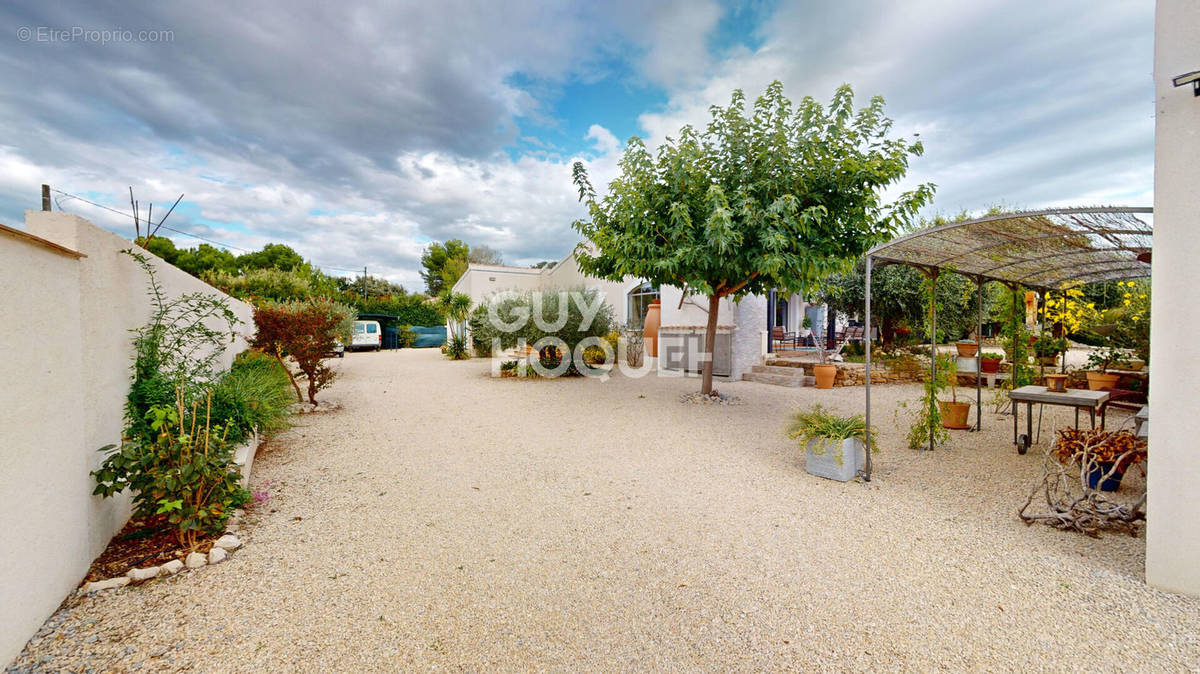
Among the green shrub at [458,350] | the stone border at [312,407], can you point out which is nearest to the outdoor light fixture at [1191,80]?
the stone border at [312,407]

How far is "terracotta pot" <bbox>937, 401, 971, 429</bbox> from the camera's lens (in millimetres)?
5629

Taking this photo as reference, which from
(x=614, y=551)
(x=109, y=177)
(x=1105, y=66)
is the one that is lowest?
(x=614, y=551)

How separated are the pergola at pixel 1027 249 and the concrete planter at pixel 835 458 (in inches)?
5.5

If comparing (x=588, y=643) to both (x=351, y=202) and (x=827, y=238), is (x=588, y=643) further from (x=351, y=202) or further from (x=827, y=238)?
(x=351, y=202)

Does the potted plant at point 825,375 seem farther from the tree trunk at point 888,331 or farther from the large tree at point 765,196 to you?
the tree trunk at point 888,331

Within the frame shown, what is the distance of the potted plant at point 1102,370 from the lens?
6.26m

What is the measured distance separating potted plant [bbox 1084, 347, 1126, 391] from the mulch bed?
994cm

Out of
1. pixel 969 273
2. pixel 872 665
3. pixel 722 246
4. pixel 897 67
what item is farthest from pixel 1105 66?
pixel 872 665

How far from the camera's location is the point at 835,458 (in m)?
3.89

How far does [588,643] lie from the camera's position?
188 centimetres

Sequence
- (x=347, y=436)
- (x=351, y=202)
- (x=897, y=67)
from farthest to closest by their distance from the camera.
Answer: (x=351, y=202) < (x=897, y=67) < (x=347, y=436)

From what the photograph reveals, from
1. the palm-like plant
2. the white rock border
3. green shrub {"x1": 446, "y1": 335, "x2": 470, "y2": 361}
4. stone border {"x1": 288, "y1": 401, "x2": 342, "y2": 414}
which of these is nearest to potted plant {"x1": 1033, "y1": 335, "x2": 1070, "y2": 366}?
the white rock border

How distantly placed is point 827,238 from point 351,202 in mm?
15658

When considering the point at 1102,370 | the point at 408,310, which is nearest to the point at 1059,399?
the point at 1102,370
